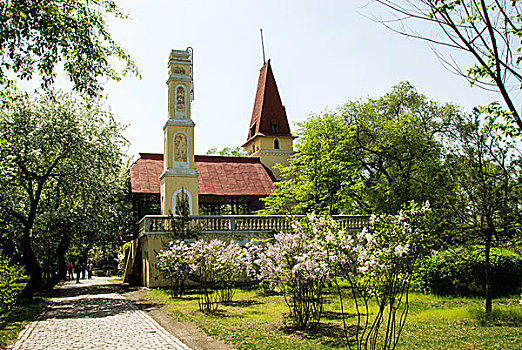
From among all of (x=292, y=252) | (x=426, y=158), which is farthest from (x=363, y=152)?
(x=292, y=252)

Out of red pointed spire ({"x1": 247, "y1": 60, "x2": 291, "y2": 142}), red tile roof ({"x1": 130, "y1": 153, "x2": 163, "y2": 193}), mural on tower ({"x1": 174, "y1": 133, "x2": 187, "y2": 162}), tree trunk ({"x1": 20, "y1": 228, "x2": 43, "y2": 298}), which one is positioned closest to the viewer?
tree trunk ({"x1": 20, "y1": 228, "x2": 43, "y2": 298})

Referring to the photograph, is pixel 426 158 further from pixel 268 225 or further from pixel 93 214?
pixel 93 214

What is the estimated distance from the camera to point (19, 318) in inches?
495

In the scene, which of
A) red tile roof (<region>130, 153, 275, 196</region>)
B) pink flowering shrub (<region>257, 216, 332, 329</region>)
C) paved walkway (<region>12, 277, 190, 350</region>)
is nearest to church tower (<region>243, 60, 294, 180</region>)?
red tile roof (<region>130, 153, 275, 196</region>)

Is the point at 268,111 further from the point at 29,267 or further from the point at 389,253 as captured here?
the point at 389,253

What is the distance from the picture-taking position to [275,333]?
30.8 feet

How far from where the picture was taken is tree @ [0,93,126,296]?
17.6m

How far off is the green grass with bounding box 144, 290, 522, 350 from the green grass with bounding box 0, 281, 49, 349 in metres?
4.00

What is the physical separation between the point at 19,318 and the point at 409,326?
10.5 metres

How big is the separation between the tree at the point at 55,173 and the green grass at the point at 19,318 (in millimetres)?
1260

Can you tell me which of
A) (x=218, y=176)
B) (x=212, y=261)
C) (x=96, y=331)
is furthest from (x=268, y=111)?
(x=96, y=331)

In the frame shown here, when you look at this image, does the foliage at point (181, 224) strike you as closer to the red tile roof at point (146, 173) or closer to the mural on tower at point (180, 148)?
the mural on tower at point (180, 148)

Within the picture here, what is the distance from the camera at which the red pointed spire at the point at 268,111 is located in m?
42.7

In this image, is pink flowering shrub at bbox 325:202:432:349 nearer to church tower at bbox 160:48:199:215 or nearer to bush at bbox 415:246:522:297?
bush at bbox 415:246:522:297
